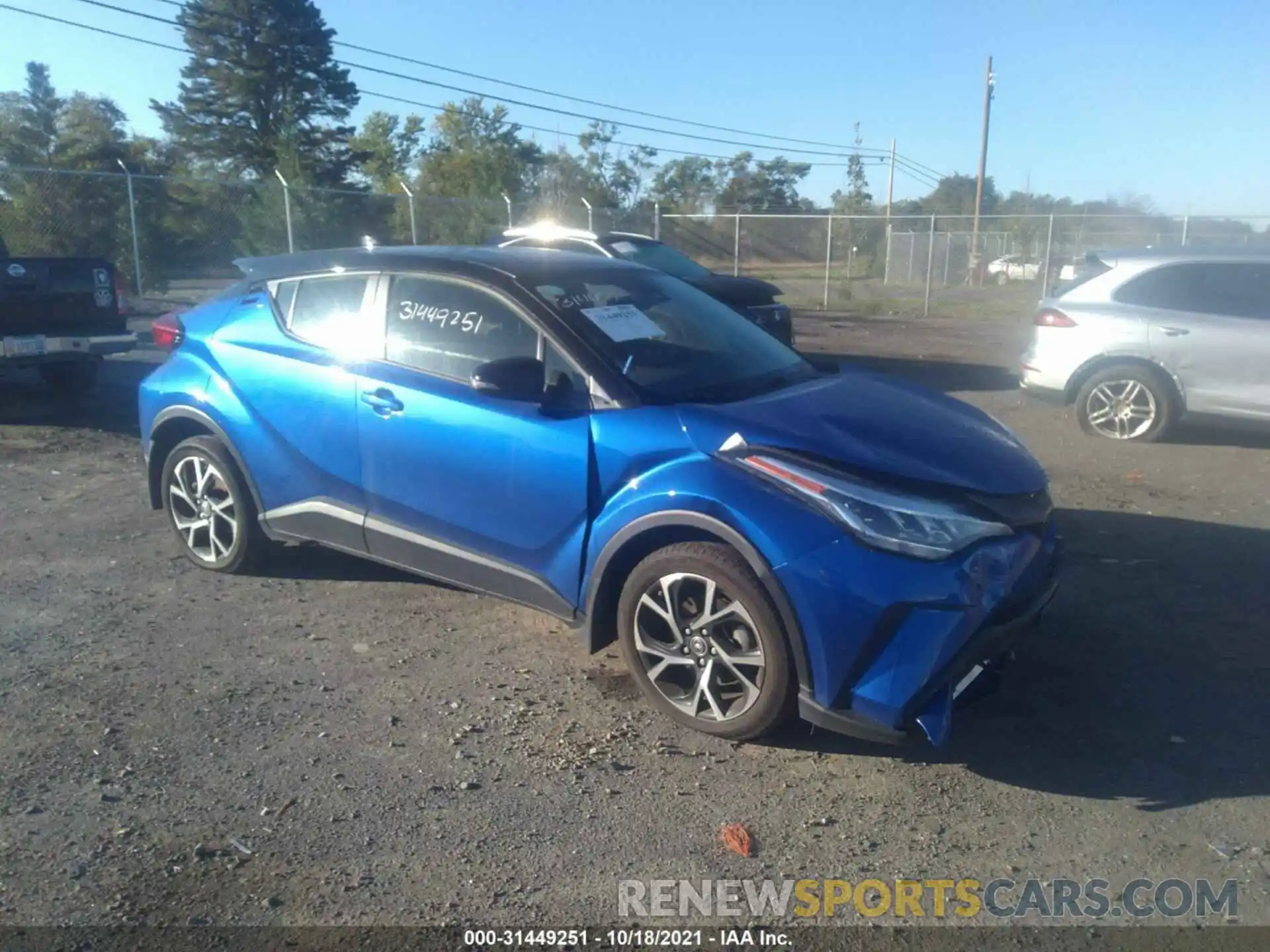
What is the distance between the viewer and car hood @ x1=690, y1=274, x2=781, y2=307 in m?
11.0

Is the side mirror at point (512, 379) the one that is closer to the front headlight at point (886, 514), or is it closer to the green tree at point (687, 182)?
the front headlight at point (886, 514)

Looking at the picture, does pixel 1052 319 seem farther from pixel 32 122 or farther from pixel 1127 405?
pixel 32 122

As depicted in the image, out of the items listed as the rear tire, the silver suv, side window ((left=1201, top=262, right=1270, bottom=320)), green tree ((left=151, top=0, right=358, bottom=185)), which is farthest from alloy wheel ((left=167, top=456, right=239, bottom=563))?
green tree ((left=151, top=0, right=358, bottom=185))

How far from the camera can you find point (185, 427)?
18.9 ft

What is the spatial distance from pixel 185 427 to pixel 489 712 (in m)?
2.64

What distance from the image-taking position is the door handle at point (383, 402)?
4.73 meters

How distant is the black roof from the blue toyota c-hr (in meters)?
0.02

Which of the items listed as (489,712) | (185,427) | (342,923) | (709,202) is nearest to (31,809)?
(342,923)

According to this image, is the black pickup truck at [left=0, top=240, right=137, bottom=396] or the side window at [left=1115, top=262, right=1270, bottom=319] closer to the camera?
the side window at [left=1115, top=262, right=1270, bottom=319]

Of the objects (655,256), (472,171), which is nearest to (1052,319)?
(655,256)

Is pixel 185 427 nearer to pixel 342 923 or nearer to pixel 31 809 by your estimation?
pixel 31 809

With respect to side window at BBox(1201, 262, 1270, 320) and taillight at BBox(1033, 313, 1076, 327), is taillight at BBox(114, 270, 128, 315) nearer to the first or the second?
taillight at BBox(1033, 313, 1076, 327)

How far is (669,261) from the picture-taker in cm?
1352

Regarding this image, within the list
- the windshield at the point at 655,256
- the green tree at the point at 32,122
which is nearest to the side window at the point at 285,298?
the windshield at the point at 655,256
